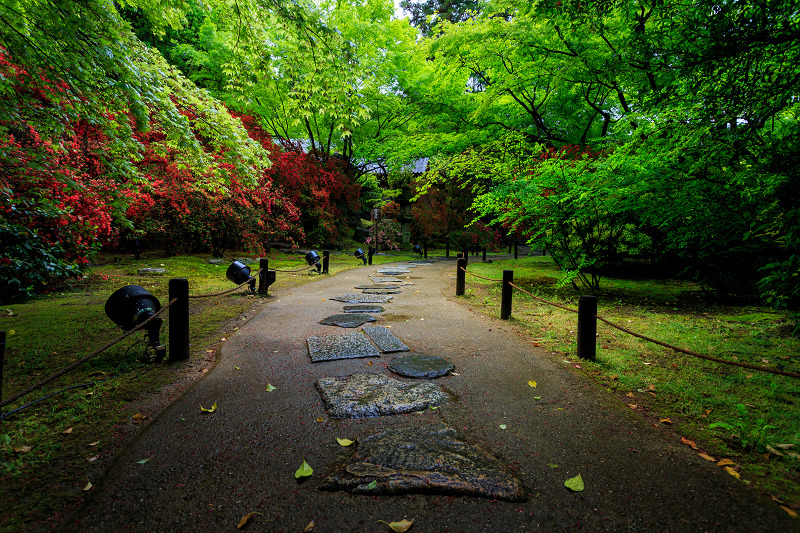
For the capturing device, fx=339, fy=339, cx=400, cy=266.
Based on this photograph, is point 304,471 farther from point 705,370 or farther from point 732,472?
point 705,370

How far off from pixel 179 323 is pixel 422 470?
3.15m

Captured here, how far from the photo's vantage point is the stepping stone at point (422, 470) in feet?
6.18

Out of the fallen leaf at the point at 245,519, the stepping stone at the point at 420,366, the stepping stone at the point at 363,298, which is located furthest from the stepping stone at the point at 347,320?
the fallen leaf at the point at 245,519

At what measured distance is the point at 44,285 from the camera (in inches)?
266

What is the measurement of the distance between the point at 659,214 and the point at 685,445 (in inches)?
205

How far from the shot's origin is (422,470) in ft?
6.61

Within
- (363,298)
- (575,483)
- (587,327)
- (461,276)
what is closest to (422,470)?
(575,483)

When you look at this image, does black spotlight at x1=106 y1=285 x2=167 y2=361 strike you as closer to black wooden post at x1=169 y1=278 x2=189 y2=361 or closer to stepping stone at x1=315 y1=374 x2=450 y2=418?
black wooden post at x1=169 y1=278 x2=189 y2=361

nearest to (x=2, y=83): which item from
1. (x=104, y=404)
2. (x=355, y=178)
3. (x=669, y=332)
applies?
(x=104, y=404)

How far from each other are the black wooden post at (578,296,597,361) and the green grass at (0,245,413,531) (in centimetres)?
433

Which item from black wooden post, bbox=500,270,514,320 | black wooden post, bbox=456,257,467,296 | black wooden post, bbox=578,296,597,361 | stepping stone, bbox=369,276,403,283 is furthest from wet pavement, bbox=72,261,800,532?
stepping stone, bbox=369,276,403,283

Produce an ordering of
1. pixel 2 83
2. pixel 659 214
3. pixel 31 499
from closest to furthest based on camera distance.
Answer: pixel 31 499 → pixel 2 83 → pixel 659 214

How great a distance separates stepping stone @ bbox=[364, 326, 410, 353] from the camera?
14.1 ft

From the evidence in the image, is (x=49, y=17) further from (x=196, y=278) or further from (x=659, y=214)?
(x=659, y=214)
